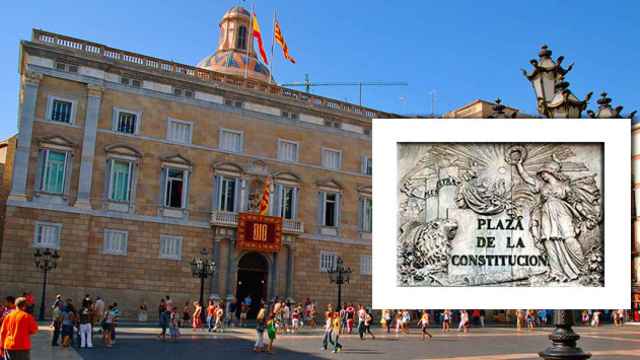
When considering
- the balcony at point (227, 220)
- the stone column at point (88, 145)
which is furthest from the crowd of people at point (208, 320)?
the stone column at point (88, 145)

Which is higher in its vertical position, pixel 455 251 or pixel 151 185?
pixel 151 185

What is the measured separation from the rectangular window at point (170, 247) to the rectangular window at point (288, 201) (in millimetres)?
7323

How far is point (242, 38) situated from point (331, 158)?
30108mm

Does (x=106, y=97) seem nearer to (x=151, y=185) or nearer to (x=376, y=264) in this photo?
(x=151, y=185)

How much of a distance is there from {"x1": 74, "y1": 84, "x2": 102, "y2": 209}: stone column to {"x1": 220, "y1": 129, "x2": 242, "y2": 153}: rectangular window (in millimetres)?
7750

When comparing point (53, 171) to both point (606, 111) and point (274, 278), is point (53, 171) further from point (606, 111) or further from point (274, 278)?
point (606, 111)

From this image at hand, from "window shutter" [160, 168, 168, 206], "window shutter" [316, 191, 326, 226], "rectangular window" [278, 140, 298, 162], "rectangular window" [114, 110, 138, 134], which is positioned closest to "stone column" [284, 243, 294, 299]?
"window shutter" [316, 191, 326, 226]

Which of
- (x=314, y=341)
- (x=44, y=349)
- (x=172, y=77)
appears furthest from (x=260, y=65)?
(x=44, y=349)

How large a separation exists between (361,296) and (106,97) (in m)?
21.3

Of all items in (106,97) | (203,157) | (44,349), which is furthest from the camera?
(203,157)

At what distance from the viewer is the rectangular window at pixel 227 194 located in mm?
40875

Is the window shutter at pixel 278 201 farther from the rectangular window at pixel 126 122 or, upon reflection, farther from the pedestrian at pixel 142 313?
the pedestrian at pixel 142 313

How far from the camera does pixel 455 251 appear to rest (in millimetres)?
5328

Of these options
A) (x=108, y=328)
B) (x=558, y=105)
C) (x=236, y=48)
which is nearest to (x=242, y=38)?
(x=236, y=48)
